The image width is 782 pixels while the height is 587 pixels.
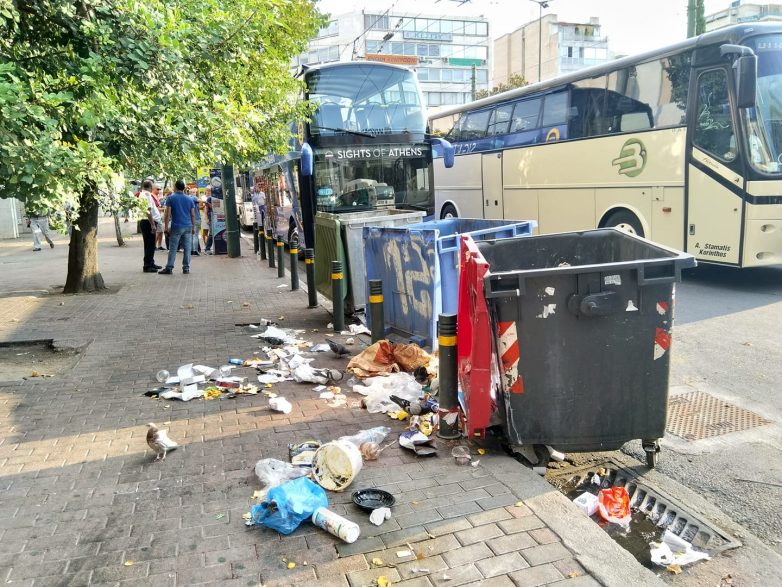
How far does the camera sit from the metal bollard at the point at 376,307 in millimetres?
6844

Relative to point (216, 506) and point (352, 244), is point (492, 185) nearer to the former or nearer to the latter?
point (352, 244)

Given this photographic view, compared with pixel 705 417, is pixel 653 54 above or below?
above

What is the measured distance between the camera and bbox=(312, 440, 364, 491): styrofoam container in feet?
12.3

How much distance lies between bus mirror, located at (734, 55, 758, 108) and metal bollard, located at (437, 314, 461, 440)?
714 centimetres

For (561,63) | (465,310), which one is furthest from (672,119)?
(561,63)

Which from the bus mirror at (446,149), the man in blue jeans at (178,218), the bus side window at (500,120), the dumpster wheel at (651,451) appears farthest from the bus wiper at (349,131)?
the dumpster wheel at (651,451)

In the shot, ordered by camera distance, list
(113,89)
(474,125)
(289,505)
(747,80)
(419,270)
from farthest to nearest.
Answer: (474,125), (747,80), (419,270), (113,89), (289,505)

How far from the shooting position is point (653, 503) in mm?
3676

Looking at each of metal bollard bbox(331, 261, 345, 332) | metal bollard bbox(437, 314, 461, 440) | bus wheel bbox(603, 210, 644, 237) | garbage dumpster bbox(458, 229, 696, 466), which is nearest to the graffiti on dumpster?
metal bollard bbox(331, 261, 345, 332)

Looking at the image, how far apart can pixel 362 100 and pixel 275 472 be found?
10.2 m

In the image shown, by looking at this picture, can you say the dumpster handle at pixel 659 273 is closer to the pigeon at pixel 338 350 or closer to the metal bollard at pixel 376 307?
the metal bollard at pixel 376 307

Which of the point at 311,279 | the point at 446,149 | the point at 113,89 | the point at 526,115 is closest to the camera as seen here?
the point at 113,89

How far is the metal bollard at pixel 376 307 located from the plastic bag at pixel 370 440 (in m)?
2.29

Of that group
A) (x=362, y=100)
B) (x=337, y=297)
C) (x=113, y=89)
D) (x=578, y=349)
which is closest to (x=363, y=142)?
(x=362, y=100)
